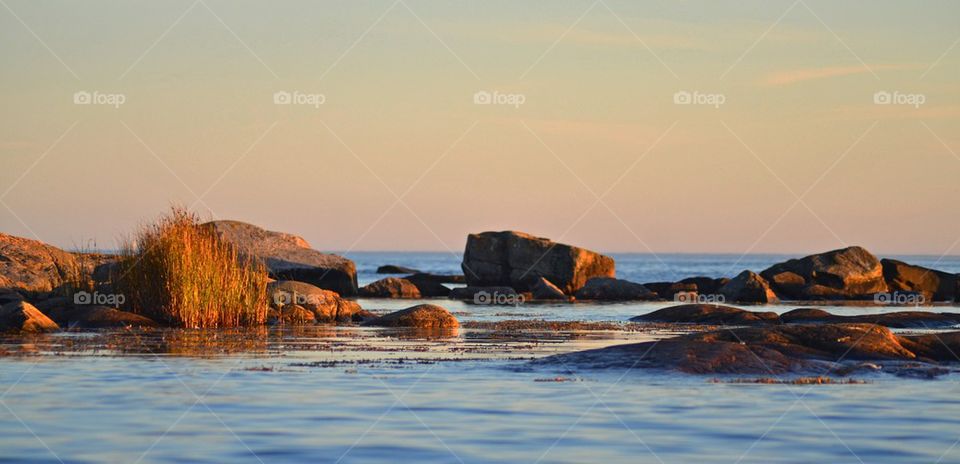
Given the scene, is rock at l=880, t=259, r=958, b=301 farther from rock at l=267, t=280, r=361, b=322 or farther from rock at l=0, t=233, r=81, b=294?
rock at l=0, t=233, r=81, b=294

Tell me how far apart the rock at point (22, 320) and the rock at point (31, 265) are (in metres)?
6.17

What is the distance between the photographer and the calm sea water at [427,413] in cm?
1048

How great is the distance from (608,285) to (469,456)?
39.1m

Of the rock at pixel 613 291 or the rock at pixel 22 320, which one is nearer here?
the rock at pixel 22 320

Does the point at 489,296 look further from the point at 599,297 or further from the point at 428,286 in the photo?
the point at 428,286

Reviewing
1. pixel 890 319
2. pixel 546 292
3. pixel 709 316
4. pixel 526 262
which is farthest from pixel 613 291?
pixel 890 319

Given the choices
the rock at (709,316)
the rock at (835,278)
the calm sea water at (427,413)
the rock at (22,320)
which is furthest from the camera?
the rock at (835,278)

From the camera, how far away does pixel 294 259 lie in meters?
44.4

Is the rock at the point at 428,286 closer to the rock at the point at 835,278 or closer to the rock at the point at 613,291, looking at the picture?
the rock at the point at 613,291

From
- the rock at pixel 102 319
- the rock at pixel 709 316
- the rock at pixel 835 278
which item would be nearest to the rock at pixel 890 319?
the rock at pixel 709 316

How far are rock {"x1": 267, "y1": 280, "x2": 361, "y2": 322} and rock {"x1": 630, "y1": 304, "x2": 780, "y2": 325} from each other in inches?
308

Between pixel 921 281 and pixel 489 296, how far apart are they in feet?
59.0

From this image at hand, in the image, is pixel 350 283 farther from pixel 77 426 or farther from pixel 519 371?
pixel 77 426

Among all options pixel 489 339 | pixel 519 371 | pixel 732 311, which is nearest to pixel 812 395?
pixel 519 371
